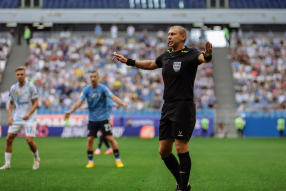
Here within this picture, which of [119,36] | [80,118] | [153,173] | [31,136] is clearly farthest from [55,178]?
[119,36]

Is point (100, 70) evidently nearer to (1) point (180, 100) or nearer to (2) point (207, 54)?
(1) point (180, 100)

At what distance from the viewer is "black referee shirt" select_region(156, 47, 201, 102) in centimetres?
624

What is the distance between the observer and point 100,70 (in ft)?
114

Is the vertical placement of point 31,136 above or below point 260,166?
above

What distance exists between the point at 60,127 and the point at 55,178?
2016 cm

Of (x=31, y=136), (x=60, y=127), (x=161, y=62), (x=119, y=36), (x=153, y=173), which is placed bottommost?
(x=60, y=127)

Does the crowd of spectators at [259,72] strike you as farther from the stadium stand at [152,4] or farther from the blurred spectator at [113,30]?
the blurred spectator at [113,30]

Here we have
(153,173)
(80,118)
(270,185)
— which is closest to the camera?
(270,185)

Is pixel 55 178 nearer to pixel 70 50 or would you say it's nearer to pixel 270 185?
pixel 270 185

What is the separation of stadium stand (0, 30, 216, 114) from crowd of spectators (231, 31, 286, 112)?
259cm

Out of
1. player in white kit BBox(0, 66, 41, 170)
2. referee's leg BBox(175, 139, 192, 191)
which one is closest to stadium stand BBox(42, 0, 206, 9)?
player in white kit BBox(0, 66, 41, 170)

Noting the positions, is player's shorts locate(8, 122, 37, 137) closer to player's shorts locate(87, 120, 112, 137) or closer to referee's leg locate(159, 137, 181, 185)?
player's shorts locate(87, 120, 112, 137)

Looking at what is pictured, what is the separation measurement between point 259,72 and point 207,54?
30.5 m

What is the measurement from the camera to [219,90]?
3528 cm
